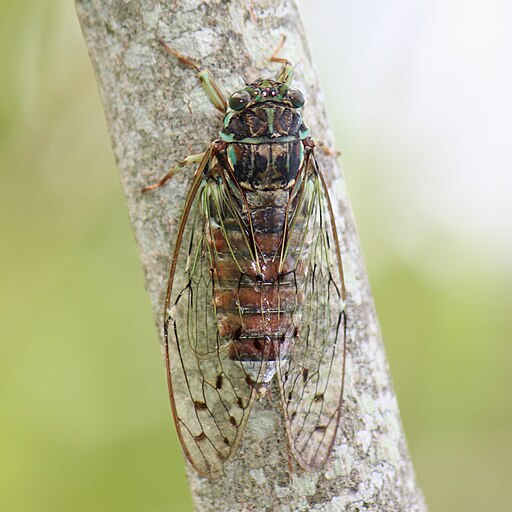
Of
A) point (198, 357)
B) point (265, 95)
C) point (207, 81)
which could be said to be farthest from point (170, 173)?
point (198, 357)

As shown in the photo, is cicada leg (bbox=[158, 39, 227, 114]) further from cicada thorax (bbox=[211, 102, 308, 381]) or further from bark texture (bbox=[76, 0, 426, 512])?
cicada thorax (bbox=[211, 102, 308, 381])

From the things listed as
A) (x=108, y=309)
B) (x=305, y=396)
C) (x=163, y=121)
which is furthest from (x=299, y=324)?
(x=108, y=309)

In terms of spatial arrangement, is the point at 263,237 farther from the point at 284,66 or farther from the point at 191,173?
the point at 284,66

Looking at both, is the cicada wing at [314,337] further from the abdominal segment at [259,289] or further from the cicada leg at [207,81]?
the cicada leg at [207,81]

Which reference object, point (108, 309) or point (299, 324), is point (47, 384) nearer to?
point (108, 309)

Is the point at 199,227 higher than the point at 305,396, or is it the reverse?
the point at 199,227

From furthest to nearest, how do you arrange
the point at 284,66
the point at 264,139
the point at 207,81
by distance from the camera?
the point at 264,139, the point at 284,66, the point at 207,81
